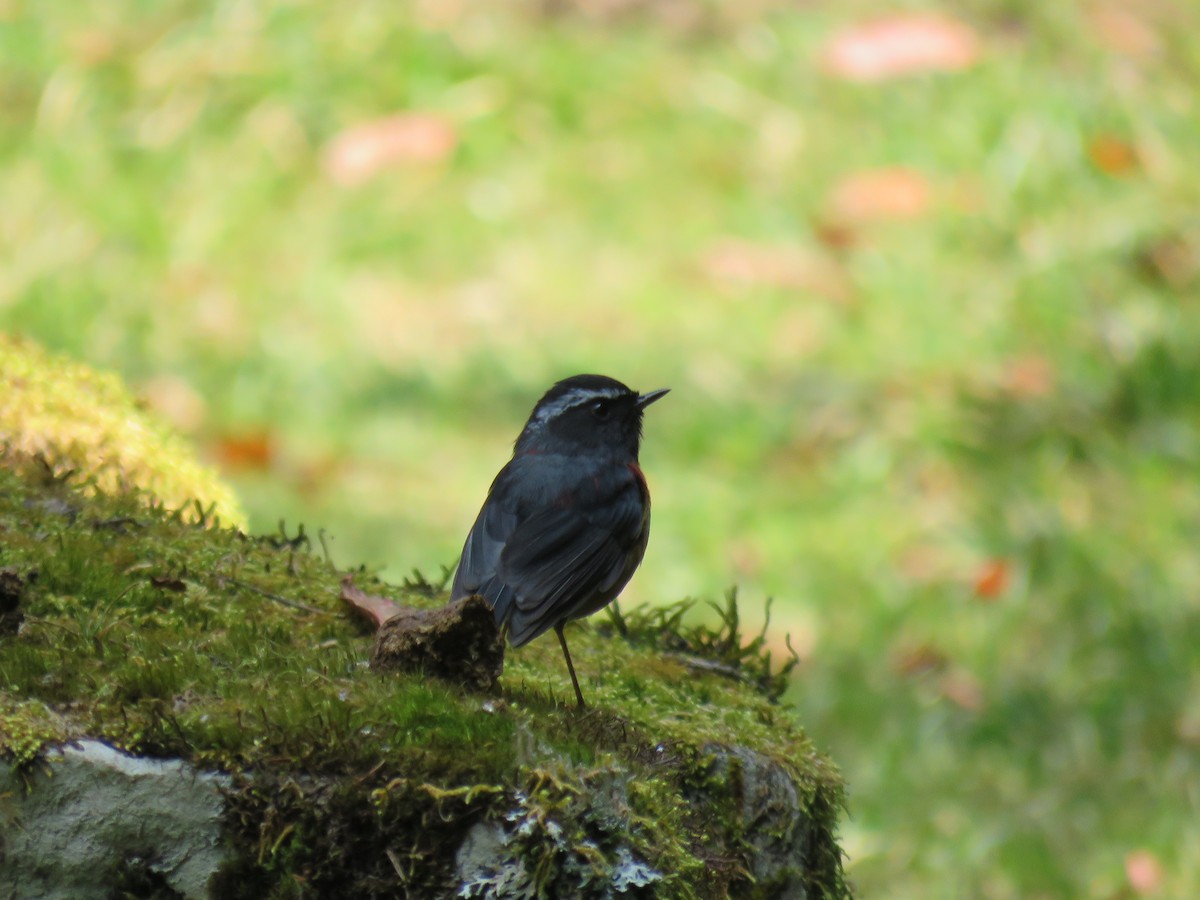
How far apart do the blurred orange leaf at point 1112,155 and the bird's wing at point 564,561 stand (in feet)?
17.2

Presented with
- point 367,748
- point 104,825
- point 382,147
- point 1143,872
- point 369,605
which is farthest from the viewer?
point 382,147

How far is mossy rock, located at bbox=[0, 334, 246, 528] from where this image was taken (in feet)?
14.1

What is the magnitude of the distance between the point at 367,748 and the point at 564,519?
136cm

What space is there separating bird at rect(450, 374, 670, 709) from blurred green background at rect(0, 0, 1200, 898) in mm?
1950

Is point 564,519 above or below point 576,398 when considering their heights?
below

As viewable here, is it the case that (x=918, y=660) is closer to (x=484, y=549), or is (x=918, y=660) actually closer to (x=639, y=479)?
(x=639, y=479)

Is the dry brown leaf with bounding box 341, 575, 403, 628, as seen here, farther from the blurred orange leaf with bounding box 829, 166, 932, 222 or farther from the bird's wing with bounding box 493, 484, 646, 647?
the blurred orange leaf with bounding box 829, 166, 932, 222

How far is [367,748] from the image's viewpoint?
2.70 metres

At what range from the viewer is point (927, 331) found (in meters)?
7.64

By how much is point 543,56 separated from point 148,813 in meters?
6.97

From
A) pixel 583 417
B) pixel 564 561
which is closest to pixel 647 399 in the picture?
pixel 583 417

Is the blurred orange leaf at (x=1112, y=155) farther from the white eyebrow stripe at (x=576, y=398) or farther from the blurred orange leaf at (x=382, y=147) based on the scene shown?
the white eyebrow stripe at (x=576, y=398)

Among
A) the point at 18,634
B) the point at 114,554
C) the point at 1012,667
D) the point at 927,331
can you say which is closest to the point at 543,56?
the point at 927,331

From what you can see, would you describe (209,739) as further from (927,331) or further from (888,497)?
(927,331)
